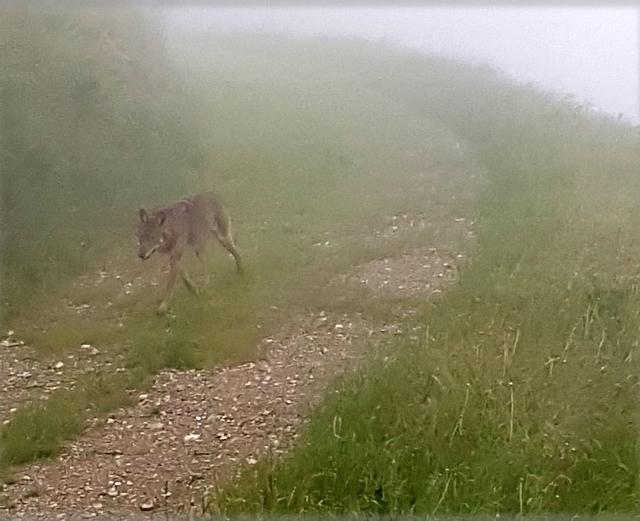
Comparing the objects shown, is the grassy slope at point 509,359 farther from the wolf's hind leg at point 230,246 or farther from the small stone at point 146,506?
the wolf's hind leg at point 230,246

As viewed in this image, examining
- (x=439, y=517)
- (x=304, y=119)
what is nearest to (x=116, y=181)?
(x=304, y=119)

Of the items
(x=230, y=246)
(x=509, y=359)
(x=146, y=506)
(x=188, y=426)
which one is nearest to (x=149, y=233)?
(x=230, y=246)

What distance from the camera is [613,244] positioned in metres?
1.92

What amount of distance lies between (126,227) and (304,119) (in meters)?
0.45

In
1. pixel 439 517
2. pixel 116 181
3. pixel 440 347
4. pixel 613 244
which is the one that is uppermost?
pixel 116 181

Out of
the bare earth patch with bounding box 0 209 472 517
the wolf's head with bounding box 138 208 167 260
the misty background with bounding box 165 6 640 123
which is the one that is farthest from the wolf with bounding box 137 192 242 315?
the misty background with bounding box 165 6 640 123

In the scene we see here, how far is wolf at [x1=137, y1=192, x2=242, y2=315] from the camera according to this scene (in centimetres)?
190

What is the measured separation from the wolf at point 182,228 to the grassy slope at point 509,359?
0.42 metres

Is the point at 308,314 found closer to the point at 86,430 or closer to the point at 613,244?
the point at 86,430

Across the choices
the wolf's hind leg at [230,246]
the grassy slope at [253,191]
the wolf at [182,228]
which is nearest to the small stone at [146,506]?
the grassy slope at [253,191]

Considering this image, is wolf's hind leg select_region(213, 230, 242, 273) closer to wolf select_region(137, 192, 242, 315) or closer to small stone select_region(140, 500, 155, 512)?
wolf select_region(137, 192, 242, 315)

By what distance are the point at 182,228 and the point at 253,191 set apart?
179mm

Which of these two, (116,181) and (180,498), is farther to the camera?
(116,181)

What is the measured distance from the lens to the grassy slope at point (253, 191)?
1831mm
